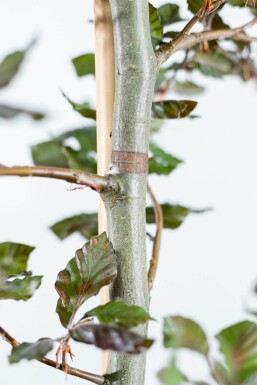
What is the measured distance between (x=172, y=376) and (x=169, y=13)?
1.34ft

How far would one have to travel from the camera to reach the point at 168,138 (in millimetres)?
1129

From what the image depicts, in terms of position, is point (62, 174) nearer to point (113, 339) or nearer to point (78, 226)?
point (113, 339)

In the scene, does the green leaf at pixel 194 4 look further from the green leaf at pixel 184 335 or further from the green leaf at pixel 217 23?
the green leaf at pixel 184 335

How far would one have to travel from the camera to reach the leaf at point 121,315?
36 cm

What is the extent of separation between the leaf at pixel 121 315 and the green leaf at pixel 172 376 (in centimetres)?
6

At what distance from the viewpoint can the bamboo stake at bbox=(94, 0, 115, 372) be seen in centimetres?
48

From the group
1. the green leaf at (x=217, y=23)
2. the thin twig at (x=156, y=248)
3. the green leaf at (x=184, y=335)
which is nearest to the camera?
the green leaf at (x=184, y=335)

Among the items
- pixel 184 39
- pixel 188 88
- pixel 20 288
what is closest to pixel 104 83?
pixel 184 39

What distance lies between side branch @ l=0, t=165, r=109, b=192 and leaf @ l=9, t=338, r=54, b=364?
0.10 meters

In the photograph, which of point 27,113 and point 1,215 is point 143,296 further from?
point 1,215

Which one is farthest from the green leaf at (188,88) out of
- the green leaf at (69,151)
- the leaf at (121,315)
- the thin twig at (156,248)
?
the leaf at (121,315)

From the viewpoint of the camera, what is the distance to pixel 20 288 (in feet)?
1.34

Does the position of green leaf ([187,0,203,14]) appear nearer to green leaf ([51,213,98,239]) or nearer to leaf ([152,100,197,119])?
leaf ([152,100,197,119])

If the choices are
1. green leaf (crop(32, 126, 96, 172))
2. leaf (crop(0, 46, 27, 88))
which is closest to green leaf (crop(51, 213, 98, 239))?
Answer: green leaf (crop(32, 126, 96, 172))
